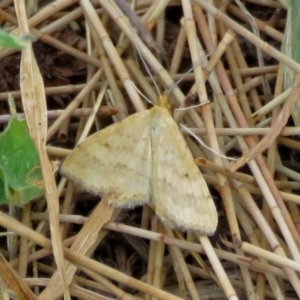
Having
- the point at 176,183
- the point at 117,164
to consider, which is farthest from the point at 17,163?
the point at 176,183

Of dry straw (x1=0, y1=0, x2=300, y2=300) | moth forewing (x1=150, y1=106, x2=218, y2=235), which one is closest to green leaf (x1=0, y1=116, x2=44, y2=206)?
dry straw (x1=0, y1=0, x2=300, y2=300)

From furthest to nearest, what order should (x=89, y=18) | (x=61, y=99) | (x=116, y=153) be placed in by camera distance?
(x=61, y=99), (x=89, y=18), (x=116, y=153)

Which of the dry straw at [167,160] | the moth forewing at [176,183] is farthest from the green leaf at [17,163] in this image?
the moth forewing at [176,183]

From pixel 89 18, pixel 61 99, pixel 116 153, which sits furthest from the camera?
pixel 61 99

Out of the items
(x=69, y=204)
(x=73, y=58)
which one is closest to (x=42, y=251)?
(x=69, y=204)

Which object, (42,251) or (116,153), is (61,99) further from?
(42,251)

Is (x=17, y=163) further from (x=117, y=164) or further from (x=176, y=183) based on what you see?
(x=176, y=183)

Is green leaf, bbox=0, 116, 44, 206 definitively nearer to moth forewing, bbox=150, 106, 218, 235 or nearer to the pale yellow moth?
the pale yellow moth

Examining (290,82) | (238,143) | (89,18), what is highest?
(89,18)
